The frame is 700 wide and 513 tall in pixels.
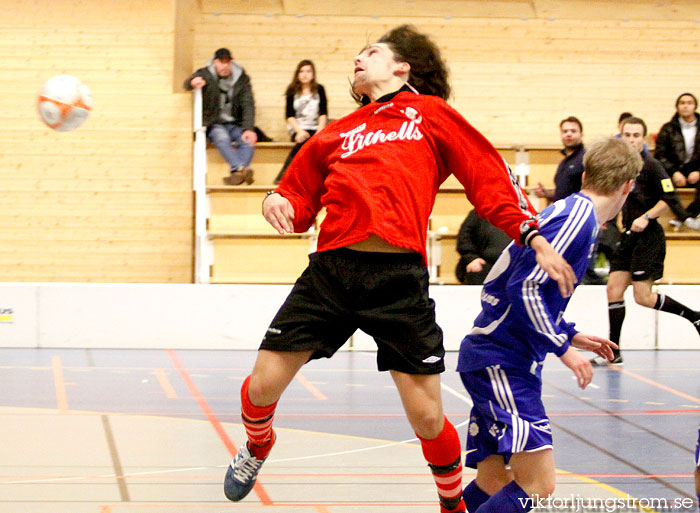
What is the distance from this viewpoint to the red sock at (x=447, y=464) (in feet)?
10.1

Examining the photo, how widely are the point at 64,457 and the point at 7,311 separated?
428 centimetres

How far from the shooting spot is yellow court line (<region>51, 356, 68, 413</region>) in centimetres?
557

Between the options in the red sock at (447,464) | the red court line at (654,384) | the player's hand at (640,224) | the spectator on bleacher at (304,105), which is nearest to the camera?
the red sock at (447,464)

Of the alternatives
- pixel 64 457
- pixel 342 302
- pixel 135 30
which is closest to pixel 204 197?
pixel 135 30

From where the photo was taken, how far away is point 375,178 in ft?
9.89

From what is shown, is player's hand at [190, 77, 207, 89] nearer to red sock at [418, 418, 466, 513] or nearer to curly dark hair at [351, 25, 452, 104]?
curly dark hair at [351, 25, 452, 104]

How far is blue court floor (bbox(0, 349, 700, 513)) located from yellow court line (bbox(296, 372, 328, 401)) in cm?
2

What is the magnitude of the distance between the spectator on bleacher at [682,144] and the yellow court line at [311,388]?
5.03 metres

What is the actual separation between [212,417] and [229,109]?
5677 mm

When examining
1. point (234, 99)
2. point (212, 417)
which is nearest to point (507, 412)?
point (212, 417)

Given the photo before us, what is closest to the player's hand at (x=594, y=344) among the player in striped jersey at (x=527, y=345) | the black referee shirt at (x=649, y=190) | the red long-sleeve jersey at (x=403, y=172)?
the player in striped jersey at (x=527, y=345)

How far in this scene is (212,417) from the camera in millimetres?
5270

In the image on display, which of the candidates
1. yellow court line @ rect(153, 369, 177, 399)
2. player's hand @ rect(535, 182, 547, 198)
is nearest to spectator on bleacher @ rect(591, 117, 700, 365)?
player's hand @ rect(535, 182, 547, 198)

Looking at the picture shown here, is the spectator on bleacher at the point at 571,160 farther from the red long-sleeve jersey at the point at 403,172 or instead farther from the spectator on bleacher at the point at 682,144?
the red long-sleeve jersey at the point at 403,172
